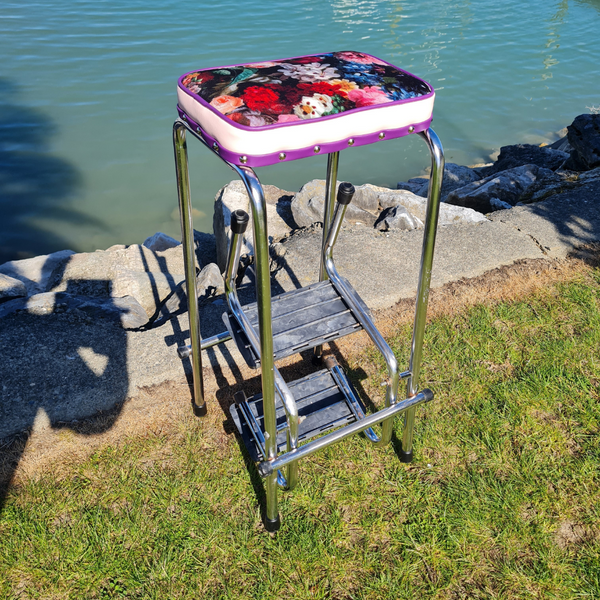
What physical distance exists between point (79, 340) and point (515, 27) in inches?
745

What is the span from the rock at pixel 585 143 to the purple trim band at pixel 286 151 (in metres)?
5.47

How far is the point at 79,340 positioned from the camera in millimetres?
3137

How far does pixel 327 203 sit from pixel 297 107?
1072 millimetres

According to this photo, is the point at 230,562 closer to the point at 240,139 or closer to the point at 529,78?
the point at 240,139

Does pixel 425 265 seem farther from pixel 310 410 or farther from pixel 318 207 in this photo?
pixel 318 207

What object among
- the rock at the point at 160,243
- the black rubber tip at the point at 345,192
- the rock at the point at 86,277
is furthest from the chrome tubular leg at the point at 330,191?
the rock at the point at 160,243

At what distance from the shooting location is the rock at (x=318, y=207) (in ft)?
→ 16.6

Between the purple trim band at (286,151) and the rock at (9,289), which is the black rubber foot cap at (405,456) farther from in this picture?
the rock at (9,289)

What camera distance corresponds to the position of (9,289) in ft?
13.3

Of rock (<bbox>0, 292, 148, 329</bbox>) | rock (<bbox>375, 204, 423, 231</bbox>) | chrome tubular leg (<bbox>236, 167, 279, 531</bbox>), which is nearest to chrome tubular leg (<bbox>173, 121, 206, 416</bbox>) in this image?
chrome tubular leg (<bbox>236, 167, 279, 531</bbox>)

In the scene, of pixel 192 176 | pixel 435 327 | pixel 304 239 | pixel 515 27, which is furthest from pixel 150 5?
pixel 435 327

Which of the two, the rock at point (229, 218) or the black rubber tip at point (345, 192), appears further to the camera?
the rock at point (229, 218)

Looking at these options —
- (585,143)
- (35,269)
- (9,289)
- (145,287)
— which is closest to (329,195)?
(145,287)

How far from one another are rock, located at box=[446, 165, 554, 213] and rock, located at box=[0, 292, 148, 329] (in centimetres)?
390
